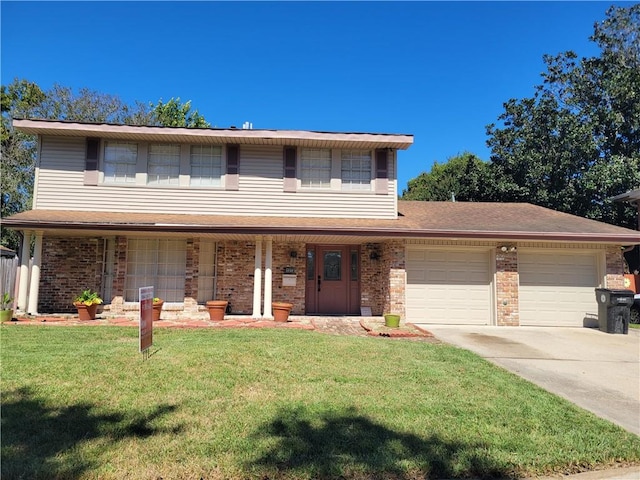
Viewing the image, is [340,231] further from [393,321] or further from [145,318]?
[145,318]

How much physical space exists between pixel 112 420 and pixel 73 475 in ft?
3.03

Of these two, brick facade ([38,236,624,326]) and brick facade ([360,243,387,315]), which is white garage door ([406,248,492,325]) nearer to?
brick facade ([38,236,624,326])

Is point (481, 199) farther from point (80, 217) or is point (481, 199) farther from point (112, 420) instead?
point (112, 420)

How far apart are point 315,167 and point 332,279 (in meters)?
3.42

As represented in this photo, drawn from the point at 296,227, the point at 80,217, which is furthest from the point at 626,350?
the point at 80,217

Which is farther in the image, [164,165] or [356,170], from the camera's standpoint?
[356,170]

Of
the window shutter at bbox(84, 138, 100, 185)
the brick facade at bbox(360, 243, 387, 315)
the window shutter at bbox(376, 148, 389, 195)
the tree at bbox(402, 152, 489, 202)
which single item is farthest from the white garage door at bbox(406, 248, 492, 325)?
the tree at bbox(402, 152, 489, 202)

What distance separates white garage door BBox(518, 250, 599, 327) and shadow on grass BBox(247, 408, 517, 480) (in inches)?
369

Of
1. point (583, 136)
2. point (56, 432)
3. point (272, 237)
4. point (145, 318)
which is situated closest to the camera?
point (56, 432)

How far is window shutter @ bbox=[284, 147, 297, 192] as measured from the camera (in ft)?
40.1

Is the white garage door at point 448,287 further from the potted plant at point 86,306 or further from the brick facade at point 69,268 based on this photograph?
the brick facade at point 69,268

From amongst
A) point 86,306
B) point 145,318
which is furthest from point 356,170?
point 145,318

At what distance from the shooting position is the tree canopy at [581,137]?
20594mm

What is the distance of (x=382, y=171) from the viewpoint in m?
12.4
